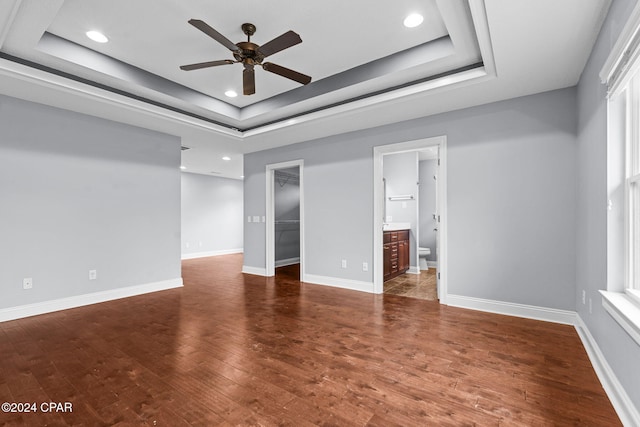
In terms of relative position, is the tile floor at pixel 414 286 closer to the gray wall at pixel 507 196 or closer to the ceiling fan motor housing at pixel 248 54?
the gray wall at pixel 507 196

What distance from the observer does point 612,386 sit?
1.72 m

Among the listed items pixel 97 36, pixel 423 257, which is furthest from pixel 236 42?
pixel 423 257

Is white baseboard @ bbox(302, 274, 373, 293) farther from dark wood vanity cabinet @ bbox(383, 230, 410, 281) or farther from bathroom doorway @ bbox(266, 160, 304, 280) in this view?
dark wood vanity cabinet @ bbox(383, 230, 410, 281)

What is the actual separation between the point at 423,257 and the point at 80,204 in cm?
611

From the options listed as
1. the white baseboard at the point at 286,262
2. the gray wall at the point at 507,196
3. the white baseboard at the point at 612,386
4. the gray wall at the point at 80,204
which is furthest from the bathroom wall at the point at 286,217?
the white baseboard at the point at 612,386

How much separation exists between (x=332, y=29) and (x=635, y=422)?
325 cm

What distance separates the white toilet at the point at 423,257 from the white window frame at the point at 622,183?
4.20m

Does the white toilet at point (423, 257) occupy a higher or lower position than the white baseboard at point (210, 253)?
higher

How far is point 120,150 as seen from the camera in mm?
4121

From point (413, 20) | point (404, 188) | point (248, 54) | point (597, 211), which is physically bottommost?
point (597, 211)

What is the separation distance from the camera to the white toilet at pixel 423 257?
239 inches

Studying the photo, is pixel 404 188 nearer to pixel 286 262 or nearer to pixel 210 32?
pixel 286 262

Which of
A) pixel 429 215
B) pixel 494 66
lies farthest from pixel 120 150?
pixel 429 215

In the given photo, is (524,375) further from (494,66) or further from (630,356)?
(494,66)
